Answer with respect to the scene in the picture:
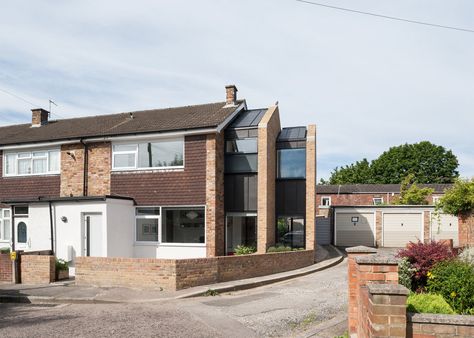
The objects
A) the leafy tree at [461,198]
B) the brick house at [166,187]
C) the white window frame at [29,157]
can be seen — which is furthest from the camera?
the leafy tree at [461,198]

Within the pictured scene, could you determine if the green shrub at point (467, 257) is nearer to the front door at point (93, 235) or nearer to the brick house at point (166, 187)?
the brick house at point (166, 187)

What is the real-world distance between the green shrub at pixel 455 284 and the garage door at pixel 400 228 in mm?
18802

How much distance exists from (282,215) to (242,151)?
3.28 m

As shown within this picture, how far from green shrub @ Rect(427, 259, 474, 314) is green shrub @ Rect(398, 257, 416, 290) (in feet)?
1.36

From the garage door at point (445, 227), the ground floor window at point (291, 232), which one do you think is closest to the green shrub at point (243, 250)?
the ground floor window at point (291, 232)

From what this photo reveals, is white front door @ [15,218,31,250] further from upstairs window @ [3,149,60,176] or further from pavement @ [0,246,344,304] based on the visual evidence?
pavement @ [0,246,344,304]

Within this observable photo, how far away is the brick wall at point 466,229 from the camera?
18961 millimetres

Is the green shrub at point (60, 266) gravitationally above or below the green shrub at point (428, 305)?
below

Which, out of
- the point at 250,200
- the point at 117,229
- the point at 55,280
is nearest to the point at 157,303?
the point at 55,280

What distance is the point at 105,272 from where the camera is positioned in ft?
39.3

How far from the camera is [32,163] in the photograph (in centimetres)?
1886

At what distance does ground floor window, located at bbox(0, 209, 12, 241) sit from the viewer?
60.2 ft

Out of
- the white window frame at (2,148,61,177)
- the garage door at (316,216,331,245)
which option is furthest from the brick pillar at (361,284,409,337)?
the garage door at (316,216,331,245)

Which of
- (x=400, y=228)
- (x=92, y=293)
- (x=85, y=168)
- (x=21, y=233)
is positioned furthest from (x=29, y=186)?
(x=400, y=228)
